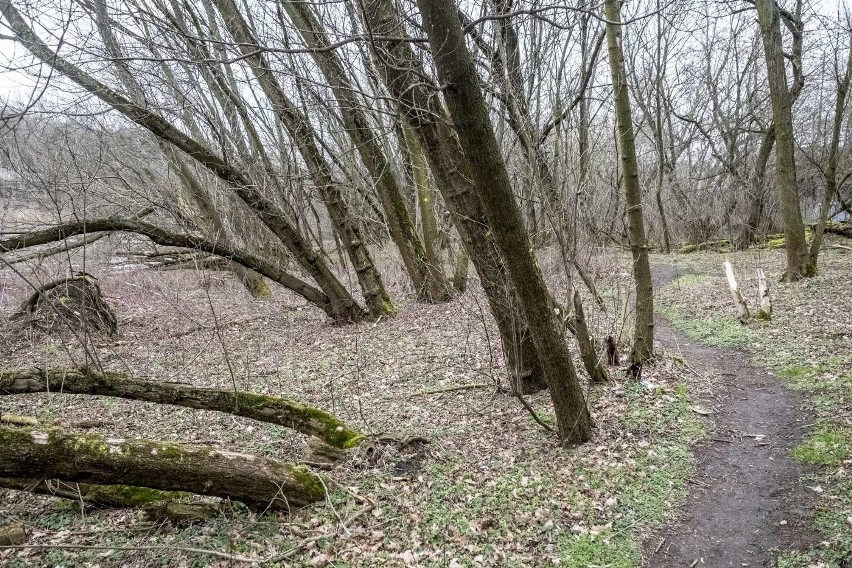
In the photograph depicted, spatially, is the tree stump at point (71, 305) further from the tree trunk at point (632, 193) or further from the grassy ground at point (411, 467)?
the tree trunk at point (632, 193)

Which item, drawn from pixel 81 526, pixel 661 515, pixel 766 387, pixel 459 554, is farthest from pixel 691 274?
pixel 81 526

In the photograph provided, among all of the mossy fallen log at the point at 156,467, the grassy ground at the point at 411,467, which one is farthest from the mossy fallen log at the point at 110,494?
the mossy fallen log at the point at 156,467

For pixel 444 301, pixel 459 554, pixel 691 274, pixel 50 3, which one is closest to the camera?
pixel 459 554

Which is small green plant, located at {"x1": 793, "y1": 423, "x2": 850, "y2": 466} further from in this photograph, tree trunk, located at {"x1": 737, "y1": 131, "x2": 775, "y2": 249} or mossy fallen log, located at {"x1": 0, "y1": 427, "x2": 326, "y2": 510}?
tree trunk, located at {"x1": 737, "y1": 131, "x2": 775, "y2": 249}

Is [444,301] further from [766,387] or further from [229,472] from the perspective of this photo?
[229,472]

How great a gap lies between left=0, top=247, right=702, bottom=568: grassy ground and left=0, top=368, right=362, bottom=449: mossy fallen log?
0.96 feet

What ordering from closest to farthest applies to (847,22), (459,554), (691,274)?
(459,554) → (847,22) → (691,274)

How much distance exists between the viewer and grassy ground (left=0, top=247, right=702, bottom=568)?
3.52m

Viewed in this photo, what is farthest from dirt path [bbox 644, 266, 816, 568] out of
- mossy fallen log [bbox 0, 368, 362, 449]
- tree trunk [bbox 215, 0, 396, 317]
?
tree trunk [bbox 215, 0, 396, 317]

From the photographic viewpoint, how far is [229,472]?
3.72 metres

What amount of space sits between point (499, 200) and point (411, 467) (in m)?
2.48

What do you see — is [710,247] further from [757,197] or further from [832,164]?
[832,164]

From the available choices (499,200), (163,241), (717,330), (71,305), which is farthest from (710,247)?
(71,305)

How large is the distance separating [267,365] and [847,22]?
1307cm
